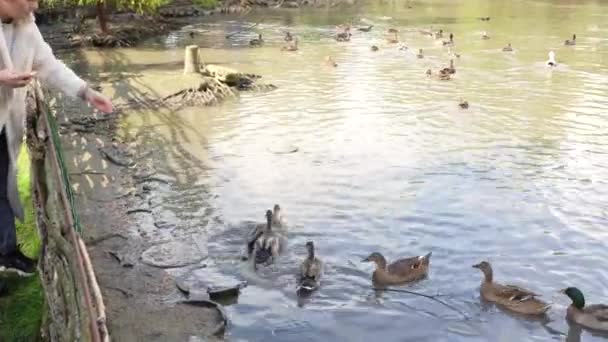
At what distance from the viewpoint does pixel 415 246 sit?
924 centimetres

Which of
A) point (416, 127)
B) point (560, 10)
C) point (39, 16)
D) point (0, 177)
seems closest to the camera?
point (0, 177)

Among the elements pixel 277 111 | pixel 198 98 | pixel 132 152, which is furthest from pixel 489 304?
pixel 198 98

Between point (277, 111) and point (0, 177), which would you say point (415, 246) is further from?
point (277, 111)

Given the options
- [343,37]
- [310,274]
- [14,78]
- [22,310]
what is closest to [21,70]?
[14,78]

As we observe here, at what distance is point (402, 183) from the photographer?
11648mm

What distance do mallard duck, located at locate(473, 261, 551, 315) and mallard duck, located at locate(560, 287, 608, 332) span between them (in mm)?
269

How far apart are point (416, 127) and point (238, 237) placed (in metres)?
7.05

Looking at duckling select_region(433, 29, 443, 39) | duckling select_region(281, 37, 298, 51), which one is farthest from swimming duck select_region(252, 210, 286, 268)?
duckling select_region(433, 29, 443, 39)

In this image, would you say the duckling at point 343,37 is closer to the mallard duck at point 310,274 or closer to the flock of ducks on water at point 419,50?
the flock of ducks on water at point 419,50

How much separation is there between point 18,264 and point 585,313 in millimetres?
5396

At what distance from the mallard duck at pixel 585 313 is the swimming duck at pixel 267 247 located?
11.1 feet

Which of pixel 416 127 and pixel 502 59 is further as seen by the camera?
pixel 502 59

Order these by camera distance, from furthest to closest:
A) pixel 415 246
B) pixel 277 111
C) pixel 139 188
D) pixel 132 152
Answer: pixel 277 111 → pixel 132 152 → pixel 139 188 → pixel 415 246

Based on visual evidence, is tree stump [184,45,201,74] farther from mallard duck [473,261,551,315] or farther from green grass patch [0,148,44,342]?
green grass patch [0,148,44,342]
